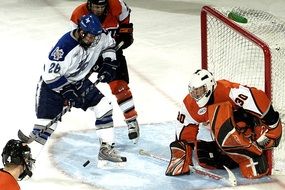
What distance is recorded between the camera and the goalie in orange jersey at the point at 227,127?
3.51m

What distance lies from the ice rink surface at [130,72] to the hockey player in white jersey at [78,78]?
21 cm

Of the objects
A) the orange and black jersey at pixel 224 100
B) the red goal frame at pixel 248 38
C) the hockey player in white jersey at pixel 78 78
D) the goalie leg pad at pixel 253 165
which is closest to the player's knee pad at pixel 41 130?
the hockey player in white jersey at pixel 78 78

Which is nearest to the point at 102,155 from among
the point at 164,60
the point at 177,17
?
the point at 164,60

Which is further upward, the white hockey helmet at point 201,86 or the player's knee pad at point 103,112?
the white hockey helmet at point 201,86

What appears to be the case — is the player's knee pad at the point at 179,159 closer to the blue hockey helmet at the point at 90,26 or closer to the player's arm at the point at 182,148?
the player's arm at the point at 182,148

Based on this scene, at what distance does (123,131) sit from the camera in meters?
4.39

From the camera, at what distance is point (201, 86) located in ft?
11.4

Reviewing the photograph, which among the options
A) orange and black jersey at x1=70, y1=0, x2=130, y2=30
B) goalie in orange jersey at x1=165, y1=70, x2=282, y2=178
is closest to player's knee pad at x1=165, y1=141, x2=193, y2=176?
goalie in orange jersey at x1=165, y1=70, x2=282, y2=178

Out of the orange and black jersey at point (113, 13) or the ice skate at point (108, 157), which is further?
the orange and black jersey at point (113, 13)

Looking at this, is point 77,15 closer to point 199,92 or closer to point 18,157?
point 199,92

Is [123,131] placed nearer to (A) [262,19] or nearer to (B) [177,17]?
(A) [262,19]

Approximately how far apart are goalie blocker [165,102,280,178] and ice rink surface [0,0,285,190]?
9 cm

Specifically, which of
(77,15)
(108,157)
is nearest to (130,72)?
(77,15)

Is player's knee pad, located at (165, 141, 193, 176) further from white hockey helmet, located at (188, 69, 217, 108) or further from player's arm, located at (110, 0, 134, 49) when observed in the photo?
player's arm, located at (110, 0, 134, 49)
